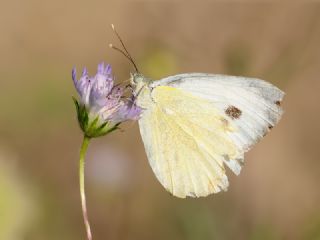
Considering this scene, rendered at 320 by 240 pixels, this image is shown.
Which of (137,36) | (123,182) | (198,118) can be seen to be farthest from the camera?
(137,36)

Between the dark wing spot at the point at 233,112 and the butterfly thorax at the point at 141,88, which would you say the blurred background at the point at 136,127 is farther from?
the dark wing spot at the point at 233,112

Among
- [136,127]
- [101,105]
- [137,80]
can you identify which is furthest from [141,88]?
[136,127]

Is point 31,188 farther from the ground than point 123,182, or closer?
closer

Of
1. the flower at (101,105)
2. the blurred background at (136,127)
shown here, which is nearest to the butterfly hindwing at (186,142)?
the flower at (101,105)

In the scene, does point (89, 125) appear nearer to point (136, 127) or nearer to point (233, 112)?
point (233, 112)

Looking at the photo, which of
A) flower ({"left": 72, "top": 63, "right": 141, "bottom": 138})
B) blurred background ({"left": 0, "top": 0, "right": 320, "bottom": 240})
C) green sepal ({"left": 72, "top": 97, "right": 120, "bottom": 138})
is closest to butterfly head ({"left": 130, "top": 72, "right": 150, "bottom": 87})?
flower ({"left": 72, "top": 63, "right": 141, "bottom": 138})

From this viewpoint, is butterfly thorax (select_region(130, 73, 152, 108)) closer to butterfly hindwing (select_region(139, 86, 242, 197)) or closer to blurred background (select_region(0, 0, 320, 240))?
butterfly hindwing (select_region(139, 86, 242, 197))

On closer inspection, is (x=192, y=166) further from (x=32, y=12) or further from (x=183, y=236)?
(x=32, y=12)

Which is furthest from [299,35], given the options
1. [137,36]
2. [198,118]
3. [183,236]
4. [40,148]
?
[198,118]
